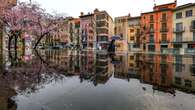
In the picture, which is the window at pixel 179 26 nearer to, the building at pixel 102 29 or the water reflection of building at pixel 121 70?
the building at pixel 102 29

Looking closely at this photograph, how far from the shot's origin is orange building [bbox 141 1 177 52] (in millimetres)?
57250

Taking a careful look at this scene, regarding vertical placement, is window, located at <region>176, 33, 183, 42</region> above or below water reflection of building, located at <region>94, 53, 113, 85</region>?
above

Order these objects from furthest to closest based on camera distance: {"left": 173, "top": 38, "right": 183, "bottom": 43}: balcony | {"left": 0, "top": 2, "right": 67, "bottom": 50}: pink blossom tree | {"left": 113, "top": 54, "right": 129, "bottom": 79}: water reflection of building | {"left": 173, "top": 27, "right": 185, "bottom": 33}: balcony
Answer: {"left": 173, "top": 38, "right": 183, "bottom": 43}: balcony
{"left": 173, "top": 27, "right": 185, "bottom": 33}: balcony
{"left": 0, "top": 2, "right": 67, "bottom": 50}: pink blossom tree
{"left": 113, "top": 54, "right": 129, "bottom": 79}: water reflection of building

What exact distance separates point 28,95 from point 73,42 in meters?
82.1

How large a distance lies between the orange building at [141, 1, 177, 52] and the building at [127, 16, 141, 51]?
2.46m

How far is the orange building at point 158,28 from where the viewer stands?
57250 mm

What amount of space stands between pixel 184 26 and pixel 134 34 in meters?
18.3

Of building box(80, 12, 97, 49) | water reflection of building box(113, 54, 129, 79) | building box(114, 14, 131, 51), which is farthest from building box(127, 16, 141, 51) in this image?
water reflection of building box(113, 54, 129, 79)

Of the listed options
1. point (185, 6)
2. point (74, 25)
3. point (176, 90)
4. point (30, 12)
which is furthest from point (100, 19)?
point (176, 90)

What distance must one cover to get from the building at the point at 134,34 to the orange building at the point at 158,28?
2.46 metres

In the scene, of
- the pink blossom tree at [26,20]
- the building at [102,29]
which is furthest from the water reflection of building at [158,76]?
the building at [102,29]

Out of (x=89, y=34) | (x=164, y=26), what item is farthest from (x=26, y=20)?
(x=89, y=34)

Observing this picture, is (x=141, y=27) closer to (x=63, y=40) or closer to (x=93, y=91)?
(x=63, y=40)

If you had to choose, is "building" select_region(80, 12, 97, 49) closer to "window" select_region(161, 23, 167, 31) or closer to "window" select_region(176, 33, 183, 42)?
"window" select_region(161, 23, 167, 31)
